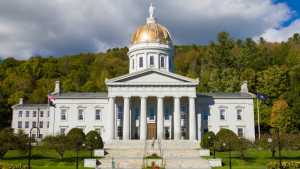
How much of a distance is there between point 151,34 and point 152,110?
16.5 m

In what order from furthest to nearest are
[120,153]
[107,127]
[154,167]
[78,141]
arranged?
[107,127] → [120,153] → [78,141] → [154,167]

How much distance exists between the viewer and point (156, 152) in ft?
132

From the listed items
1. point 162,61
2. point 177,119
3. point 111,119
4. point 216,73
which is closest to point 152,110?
point 177,119

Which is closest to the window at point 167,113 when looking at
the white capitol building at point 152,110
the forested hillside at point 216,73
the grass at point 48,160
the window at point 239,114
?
the white capitol building at point 152,110

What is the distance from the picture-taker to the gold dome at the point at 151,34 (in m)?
62.2

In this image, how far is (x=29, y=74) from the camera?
103312 mm

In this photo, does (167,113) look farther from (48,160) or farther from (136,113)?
(48,160)

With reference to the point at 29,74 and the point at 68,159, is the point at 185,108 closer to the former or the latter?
the point at 68,159

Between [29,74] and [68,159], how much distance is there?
242ft

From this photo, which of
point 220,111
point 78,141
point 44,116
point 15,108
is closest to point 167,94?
point 220,111

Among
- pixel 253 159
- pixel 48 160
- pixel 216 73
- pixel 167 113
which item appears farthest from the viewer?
pixel 216 73

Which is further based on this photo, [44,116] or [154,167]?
[44,116]

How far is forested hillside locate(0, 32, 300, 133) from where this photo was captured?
64875 millimetres

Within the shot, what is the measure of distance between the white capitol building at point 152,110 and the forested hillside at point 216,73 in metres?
11.7
